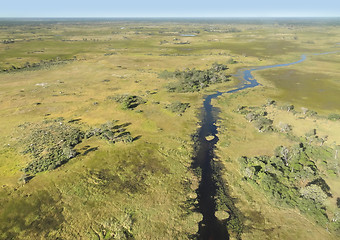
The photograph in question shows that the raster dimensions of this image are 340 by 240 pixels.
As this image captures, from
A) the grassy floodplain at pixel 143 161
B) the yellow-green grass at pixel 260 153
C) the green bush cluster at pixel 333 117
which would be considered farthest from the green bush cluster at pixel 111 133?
the green bush cluster at pixel 333 117

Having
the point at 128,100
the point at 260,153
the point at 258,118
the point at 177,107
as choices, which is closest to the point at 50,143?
the point at 128,100

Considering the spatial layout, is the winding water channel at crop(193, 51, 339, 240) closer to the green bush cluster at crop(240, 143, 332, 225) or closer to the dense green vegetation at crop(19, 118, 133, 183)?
the green bush cluster at crop(240, 143, 332, 225)

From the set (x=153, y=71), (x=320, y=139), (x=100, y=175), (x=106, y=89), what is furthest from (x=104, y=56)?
(x=320, y=139)

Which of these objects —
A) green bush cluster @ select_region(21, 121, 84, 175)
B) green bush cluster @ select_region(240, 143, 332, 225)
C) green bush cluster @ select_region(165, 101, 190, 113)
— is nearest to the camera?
green bush cluster @ select_region(240, 143, 332, 225)

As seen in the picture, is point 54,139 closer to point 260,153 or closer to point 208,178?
point 208,178

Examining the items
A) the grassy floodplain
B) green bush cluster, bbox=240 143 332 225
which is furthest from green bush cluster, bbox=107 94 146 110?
green bush cluster, bbox=240 143 332 225

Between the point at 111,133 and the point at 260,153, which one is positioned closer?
the point at 260,153
